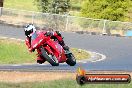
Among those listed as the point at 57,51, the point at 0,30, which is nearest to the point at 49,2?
the point at 0,30

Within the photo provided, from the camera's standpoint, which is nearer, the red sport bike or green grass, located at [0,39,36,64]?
the red sport bike

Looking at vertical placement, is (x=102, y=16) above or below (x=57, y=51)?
below

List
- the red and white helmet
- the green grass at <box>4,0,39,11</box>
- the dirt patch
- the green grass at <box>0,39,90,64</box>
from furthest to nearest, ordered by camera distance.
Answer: the green grass at <box>4,0,39,11</box> < the green grass at <box>0,39,90,64</box> < the dirt patch < the red and white helmet

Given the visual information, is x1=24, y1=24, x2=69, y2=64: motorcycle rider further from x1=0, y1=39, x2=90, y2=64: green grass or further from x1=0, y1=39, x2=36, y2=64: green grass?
x1=0, y1=39, x2=36, y2=64: green grass

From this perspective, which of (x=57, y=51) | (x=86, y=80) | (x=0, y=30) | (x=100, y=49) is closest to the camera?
(x=86, y=80)

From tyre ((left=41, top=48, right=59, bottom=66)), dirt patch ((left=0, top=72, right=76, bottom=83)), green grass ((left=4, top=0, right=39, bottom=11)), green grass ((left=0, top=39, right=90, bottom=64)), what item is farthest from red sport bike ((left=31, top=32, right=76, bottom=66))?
green grass ((left=4, top=0, right=39, bottom=11))

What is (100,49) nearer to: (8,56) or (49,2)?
(8,56)

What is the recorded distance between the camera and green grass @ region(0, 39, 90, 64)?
25891 millimetres

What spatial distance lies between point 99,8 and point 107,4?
942 mm

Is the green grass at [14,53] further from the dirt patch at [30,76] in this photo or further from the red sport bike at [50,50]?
the red sport bike at [50,50]

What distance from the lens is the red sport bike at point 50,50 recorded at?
19.7 ft

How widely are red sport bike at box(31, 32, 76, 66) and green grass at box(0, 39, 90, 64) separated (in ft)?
59.3

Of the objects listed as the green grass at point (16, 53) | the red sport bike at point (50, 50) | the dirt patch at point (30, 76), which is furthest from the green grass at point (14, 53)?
the red sport bike at point (50, 50)

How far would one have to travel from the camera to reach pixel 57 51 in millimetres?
6223
